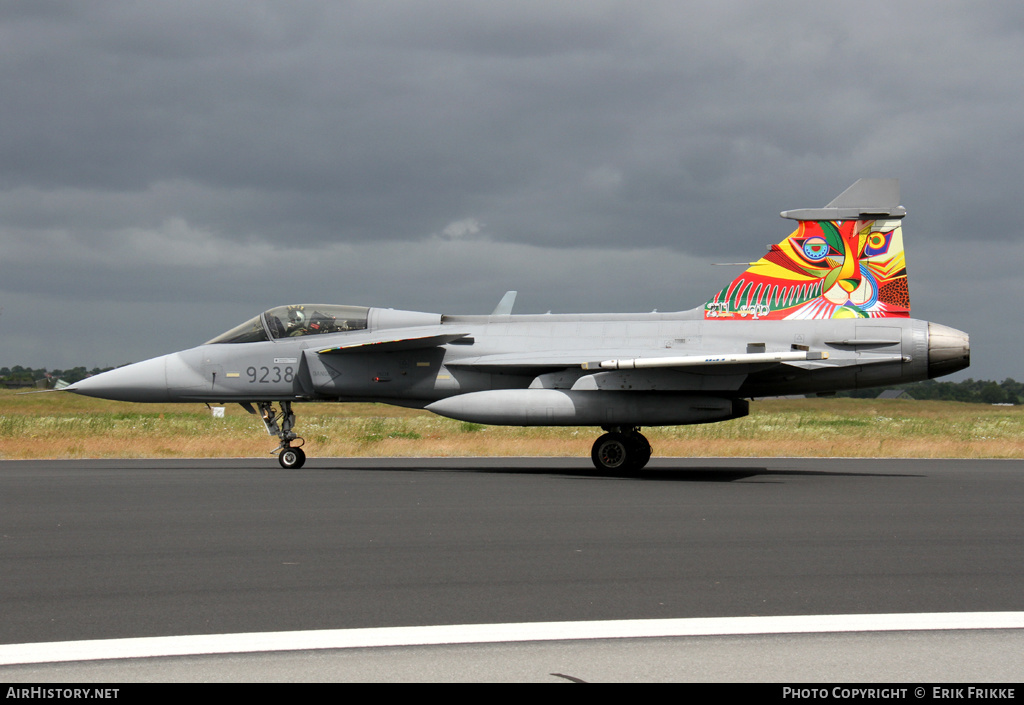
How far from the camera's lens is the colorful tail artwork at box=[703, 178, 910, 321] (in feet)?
58.3

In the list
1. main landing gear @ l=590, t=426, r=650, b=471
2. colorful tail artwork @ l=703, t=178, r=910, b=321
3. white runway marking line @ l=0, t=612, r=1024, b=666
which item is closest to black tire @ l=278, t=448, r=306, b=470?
main landing gear @ l=590, t=426, r=650, b=471

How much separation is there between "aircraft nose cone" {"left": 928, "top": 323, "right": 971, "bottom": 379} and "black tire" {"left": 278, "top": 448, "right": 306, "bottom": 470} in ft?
38.3

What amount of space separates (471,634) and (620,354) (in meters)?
12.5

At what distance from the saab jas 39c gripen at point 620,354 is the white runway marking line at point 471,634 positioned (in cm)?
1071

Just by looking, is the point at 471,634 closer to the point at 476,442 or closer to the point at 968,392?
the point at 476,442

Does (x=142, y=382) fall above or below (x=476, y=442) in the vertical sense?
above

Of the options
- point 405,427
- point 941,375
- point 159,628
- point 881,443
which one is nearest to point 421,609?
point 159,628

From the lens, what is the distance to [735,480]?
1567 cm

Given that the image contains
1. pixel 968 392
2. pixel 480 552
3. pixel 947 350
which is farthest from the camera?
pixel 968 392

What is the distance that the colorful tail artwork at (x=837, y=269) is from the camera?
17.8 meters

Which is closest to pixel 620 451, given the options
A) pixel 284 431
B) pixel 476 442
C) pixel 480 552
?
pixel 284 431

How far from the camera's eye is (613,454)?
17.2 metres

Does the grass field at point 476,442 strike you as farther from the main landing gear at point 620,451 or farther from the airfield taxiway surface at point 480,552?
the airfield taxiway surface at point 480,552

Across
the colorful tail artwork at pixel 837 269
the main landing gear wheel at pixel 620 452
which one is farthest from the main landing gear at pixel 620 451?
the colorful tail artwork at pixel 837 269
